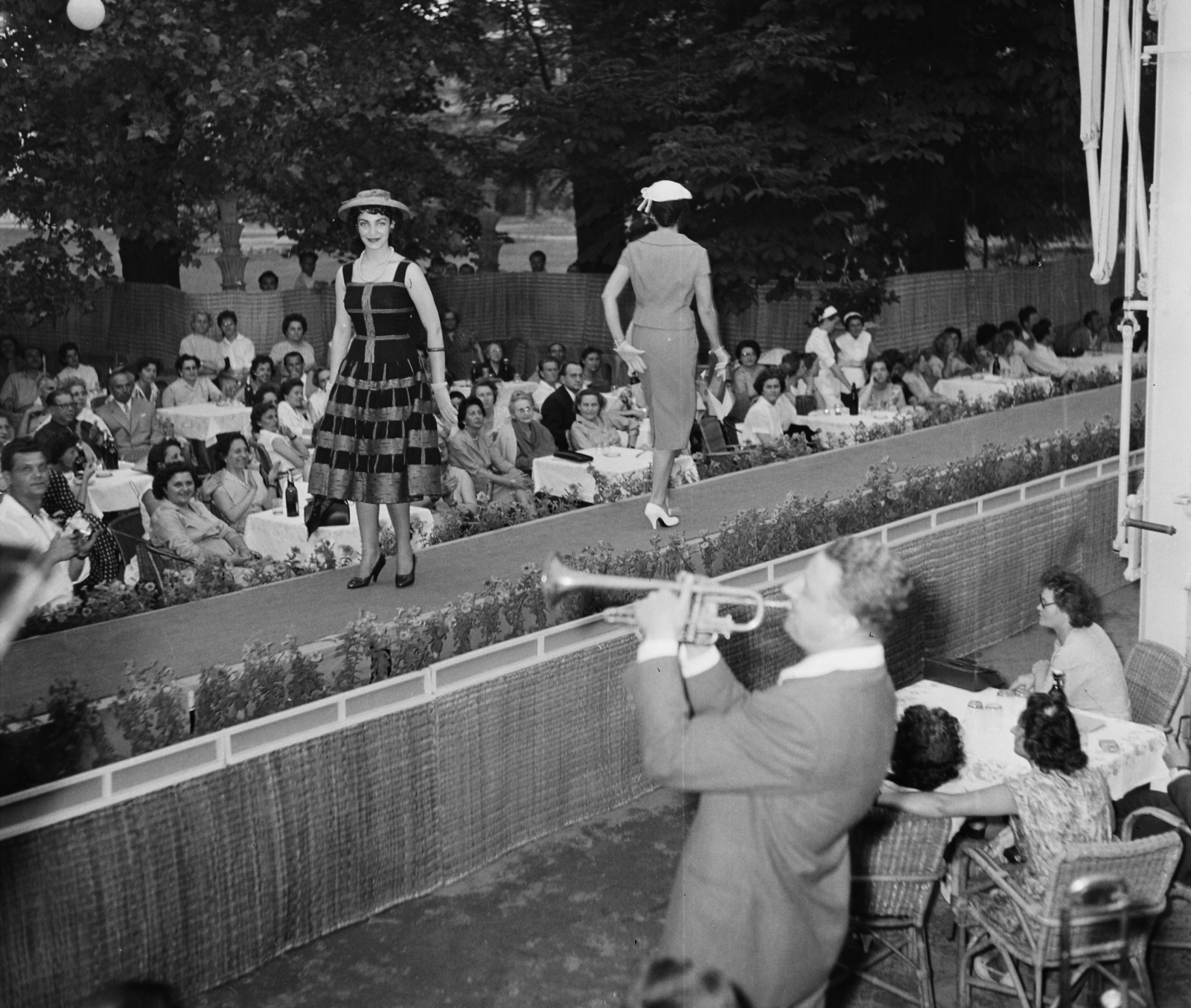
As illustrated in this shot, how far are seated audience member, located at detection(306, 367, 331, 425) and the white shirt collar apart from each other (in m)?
8.40

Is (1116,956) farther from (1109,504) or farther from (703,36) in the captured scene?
(703,36)

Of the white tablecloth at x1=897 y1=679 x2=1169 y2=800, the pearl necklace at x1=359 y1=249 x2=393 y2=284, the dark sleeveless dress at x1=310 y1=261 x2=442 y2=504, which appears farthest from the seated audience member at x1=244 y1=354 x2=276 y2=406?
the white tablecloth at x1=897 y1=679 x2=1169 y2=800

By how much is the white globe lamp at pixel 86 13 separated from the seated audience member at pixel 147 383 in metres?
3.53

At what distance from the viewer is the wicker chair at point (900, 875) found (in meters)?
Result: 5.20

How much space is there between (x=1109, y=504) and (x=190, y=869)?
695 cm

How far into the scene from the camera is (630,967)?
5.73 meters

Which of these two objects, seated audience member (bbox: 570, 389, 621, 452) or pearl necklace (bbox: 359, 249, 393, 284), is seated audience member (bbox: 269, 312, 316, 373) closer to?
seated audience member (bbox: 570, 389, 621, 452)

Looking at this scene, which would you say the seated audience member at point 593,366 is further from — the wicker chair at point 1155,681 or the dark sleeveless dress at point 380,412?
the wicker chair at point 1155,681

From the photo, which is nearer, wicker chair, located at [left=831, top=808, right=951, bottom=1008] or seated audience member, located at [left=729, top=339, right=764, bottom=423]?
wicker chair, located at [left=831, top=808, right=951, bottom=1008]

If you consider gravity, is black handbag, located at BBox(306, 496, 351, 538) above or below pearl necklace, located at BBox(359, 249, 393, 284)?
below

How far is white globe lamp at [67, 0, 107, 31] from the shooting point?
1453 centimetres

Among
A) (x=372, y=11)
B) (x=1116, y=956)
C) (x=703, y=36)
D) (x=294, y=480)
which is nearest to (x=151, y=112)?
(x=372, y=11)

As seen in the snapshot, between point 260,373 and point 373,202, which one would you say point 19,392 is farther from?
point 373,202

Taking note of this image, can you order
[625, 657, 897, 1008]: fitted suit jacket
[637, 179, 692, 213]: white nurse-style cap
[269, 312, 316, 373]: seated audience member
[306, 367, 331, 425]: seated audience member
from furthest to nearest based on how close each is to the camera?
[269, 312, 316, 373]: seated audience member → [306, 367, 331, 425]: seated audience member → [637, 179, 692, 213]: white nurse-style cap → [625, 657, 897, 1008]: fitted suit jacket
